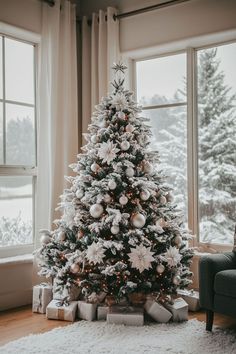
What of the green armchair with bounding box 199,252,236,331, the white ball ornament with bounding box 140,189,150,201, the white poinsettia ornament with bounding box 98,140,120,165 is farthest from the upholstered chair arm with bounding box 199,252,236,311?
the white poinsettia ornament with bounding box 98,140,120,165

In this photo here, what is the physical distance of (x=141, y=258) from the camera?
12.3 ft

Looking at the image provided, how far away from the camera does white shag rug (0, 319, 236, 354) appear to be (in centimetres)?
317

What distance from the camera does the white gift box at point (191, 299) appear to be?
13.5 feet

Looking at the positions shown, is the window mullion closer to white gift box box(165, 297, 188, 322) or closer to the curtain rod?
the curtain rod

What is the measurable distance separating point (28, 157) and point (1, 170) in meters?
0.37

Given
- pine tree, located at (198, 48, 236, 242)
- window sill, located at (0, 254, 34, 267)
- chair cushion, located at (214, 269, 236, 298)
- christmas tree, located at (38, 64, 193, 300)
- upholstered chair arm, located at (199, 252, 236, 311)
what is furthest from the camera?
pine tree, located at (198, 48, 236, 242)

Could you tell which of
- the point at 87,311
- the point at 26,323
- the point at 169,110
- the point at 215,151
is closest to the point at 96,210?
the point at 87,311

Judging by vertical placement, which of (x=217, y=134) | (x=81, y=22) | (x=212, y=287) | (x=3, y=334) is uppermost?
(x=81, y=22)

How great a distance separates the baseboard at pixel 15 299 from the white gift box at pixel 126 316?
3.20 feet

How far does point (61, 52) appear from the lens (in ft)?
15.3

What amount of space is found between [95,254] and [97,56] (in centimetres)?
214

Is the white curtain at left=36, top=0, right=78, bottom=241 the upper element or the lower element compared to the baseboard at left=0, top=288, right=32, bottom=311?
upper

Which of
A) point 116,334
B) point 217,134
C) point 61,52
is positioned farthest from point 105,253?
point 61,52

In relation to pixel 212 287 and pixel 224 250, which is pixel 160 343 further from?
pixel 224 250
